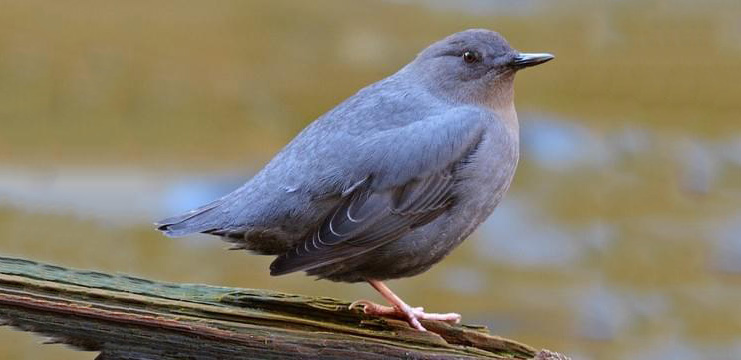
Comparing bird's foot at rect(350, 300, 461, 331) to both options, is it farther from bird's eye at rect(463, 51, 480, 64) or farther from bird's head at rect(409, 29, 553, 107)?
bird's eye at rect(463, 51, 480, 64)

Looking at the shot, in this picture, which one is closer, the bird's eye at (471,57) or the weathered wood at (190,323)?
the weathered wood at (190,323)

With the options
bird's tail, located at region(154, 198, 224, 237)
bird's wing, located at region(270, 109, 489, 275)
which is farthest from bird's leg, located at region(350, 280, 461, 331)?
bird's tail, located at region(154, 198, 224, 237)

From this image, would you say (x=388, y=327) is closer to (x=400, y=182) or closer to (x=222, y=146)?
(x=400, y=182)

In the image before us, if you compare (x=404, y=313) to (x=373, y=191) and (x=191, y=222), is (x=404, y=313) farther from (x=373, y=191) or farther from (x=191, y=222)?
(x=191, y=222)

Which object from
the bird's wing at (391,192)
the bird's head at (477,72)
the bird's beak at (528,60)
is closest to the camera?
the bird's wing at (391,192)

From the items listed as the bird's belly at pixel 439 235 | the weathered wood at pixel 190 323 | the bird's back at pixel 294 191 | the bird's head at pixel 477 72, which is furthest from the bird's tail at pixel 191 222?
the bird's head at pixel 477 72

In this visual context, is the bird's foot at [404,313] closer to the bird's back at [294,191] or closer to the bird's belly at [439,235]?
the bird's belly at [439,235]
